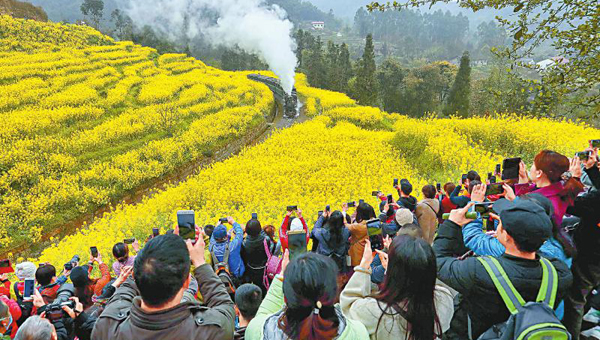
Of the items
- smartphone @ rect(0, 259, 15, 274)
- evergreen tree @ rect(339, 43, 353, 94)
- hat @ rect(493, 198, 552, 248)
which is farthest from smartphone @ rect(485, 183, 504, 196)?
evergreen tree @ rect(339, 43, 353, 94)

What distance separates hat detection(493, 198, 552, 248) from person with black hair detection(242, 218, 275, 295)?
7.90 ft

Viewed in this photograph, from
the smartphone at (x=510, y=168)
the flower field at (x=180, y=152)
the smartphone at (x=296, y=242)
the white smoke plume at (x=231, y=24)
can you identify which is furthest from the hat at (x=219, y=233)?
the white smoke plume at (x=231, y=24)

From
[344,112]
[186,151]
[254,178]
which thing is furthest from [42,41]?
[254,178]

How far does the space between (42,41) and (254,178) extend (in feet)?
98.0

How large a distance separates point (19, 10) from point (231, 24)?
110 ft

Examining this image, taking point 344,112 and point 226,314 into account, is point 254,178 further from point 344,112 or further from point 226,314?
point 344,112

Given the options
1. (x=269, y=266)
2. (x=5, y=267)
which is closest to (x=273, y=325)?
(x=269, y=266)

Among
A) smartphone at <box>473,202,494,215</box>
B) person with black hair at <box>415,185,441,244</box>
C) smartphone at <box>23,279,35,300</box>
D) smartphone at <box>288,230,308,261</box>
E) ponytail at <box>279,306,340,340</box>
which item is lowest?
smartphone at <box>23,279,35,300</box>

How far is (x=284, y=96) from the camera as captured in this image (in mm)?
26016

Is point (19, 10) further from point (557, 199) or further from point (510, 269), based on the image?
point (510, 269)

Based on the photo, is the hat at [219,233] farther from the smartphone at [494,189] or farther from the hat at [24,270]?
the smartphone at [494,189]

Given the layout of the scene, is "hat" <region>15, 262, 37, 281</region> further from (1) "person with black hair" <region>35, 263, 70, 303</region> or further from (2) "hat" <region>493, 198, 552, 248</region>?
(2) "hat" <region>493, 198, 552, 248</region>

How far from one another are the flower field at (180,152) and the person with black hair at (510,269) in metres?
5.25

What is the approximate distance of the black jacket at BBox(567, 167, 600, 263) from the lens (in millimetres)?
2656
